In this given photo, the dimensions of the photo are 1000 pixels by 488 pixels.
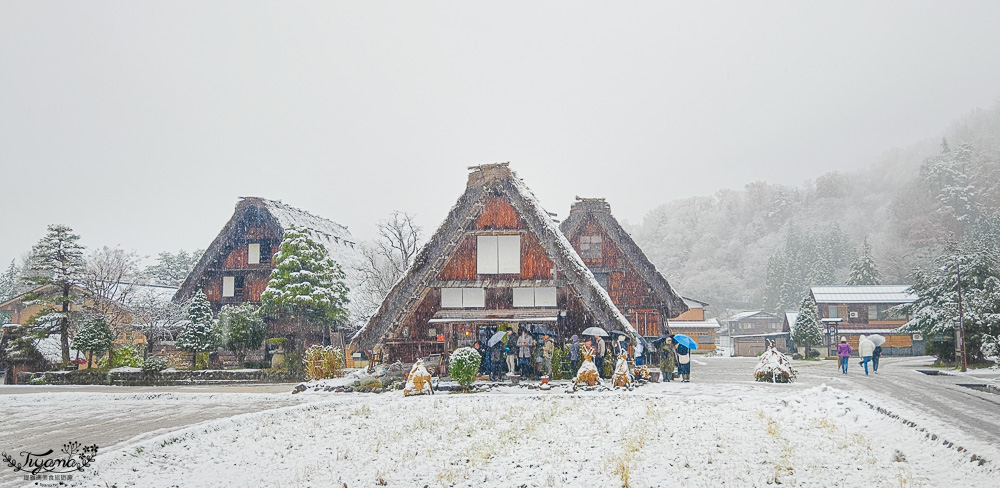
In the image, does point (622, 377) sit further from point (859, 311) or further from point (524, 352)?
point (859, 311)

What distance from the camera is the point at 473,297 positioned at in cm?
2448

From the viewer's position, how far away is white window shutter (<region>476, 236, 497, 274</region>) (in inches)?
968

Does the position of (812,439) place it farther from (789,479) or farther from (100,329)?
(100,329)

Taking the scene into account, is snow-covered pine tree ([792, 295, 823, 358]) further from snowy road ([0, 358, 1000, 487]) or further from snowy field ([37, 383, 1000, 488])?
snowy field ([37, 383, 1000, 488])

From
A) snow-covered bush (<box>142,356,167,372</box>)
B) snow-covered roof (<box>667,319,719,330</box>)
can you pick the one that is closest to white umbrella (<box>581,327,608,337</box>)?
snow-covered bush (<box>142,356,167,372</box>)

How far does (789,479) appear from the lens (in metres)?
8.77

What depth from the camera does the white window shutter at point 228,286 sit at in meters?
35.4

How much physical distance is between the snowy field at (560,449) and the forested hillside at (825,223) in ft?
194

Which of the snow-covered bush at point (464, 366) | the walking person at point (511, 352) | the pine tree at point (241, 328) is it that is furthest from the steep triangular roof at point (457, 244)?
the pine tree at point (241, 328)

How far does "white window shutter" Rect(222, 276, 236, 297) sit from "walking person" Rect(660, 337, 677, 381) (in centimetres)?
2338

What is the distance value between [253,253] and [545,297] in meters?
18.8

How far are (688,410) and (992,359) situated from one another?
78.2 feet

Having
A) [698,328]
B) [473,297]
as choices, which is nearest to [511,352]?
[473,297]

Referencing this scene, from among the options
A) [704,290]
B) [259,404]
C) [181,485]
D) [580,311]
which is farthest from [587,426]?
[704,290]
